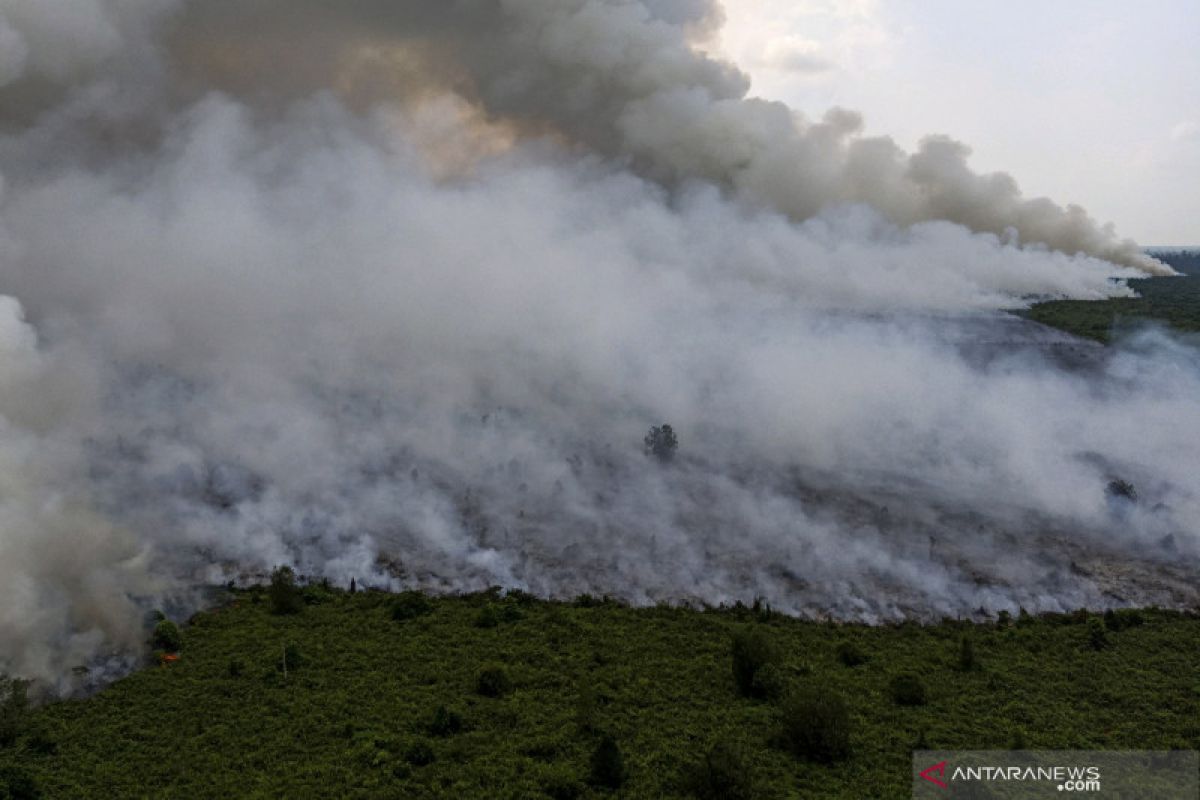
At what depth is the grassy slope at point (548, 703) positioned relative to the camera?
37.7m

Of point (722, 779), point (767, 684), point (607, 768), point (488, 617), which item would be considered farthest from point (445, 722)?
point (767, 684)

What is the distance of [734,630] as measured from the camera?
5144 centimetres

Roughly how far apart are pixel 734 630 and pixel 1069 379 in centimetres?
7957

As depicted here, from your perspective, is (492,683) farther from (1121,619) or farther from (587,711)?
(1121,619)

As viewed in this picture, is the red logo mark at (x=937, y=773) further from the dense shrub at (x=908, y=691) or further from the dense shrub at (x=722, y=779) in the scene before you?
the dense shrub at (x=722, y=779)

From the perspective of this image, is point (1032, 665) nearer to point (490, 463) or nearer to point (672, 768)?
point (672, 768)

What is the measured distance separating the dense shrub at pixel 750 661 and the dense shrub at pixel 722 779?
9771mm

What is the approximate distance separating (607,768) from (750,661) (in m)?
12.6

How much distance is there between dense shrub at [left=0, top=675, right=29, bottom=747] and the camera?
135 feet

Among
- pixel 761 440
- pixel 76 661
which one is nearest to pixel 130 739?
pixel 76 661

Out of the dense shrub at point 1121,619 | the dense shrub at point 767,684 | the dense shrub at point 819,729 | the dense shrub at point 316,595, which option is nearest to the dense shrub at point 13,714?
the dense shrub at point 316,595

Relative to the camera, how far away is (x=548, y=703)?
44.2m

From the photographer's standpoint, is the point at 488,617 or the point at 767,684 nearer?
the point at 767,684

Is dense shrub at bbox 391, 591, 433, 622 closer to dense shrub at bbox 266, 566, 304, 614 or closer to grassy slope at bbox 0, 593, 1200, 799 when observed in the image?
grassy slope at bbox 0, 593, 1200, 799
